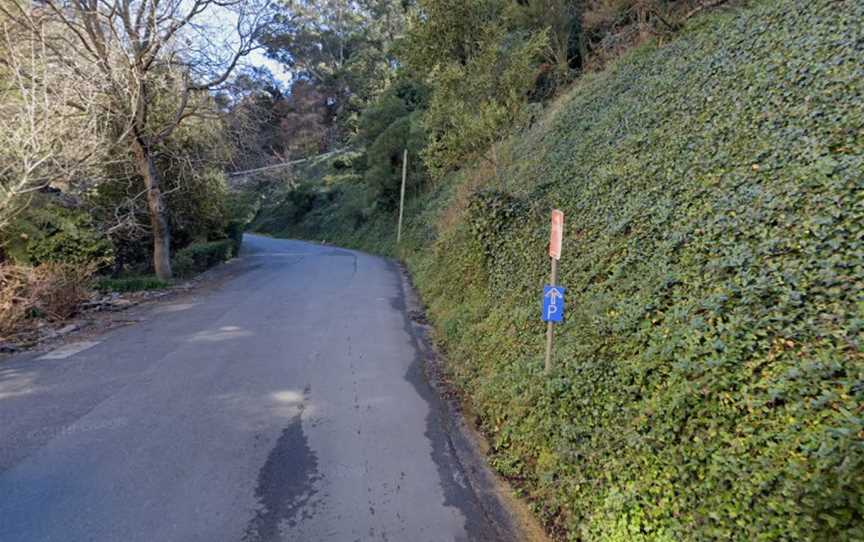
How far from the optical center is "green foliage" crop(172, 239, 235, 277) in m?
16.0

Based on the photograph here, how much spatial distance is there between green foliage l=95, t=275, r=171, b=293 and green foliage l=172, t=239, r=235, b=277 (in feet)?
7.51

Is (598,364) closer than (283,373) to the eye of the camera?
Yes

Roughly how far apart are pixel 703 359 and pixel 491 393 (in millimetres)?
2441

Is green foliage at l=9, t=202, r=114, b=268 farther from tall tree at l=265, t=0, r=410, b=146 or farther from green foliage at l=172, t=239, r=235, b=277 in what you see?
tall tree at l=265, t=0, r=410, b=146

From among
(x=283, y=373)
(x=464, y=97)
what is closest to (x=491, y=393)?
(x=283, y=373)

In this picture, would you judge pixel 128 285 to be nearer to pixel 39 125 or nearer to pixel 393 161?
pixel 39 125

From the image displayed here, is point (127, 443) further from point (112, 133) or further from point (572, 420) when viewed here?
point (112, 133)

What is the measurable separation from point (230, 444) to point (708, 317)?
4.24 metres

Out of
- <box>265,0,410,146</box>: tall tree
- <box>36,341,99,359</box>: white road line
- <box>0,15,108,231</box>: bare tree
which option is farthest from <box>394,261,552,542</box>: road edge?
<box>265,0,410,146</box>: tall tree

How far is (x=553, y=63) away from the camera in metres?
15.8

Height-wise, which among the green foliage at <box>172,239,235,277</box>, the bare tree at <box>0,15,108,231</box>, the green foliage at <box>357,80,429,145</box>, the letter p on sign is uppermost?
the green foliage at <box>357,80,429,145</box>

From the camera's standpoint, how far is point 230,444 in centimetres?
453

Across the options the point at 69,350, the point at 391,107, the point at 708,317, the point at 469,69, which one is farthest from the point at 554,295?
the point at 391,107

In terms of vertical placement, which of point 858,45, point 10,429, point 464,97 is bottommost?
point 10,429
